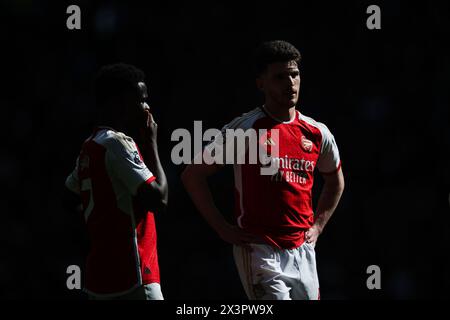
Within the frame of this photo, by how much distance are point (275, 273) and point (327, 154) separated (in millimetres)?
884

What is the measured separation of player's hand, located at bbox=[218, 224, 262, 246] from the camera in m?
5.31

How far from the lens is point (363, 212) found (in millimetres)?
9016

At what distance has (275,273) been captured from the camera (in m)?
5.24

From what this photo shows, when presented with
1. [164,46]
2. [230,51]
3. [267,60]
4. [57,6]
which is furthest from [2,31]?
[267,60]

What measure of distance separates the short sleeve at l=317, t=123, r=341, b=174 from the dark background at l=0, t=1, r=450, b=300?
10.2 feet

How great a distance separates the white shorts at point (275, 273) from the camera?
524 cm

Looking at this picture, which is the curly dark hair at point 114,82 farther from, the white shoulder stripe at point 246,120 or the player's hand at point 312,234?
the player's hand at point 312,234

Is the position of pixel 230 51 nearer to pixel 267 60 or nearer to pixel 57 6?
pixel 57 6

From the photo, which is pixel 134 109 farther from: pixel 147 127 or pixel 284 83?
pixel 284 83

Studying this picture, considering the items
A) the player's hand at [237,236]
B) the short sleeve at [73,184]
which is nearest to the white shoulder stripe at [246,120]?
the player's hand at [237,236]

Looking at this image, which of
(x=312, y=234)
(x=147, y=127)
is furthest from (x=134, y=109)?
(x=312, y=234)

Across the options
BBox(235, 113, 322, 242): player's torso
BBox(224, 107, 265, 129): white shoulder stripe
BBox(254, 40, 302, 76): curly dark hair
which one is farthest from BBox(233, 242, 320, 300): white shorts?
BBox(254, 40, 302, 76): curly dark hair

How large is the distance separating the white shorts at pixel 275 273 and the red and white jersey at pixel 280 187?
0.06m
